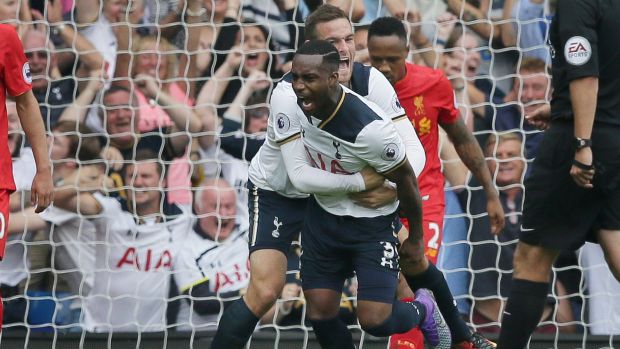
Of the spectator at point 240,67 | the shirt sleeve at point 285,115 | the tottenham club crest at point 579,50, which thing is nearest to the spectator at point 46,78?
the spectator at point 240,67

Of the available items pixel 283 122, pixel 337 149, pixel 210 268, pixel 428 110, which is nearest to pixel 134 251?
pixel 210 268

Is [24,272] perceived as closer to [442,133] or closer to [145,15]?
[145,15]

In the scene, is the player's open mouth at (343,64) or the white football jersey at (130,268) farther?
the white football jersey at (130,268)

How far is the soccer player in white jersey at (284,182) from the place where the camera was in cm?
514

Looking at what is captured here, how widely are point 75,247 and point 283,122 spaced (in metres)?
2.69

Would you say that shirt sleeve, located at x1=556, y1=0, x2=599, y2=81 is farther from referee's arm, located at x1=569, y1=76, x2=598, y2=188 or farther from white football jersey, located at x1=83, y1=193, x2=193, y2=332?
white football jersey, located at x1=83, y1=193, x2=193, y2=332

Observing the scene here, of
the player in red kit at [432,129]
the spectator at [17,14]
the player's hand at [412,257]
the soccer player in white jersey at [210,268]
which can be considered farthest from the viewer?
the spectator at [17,14]

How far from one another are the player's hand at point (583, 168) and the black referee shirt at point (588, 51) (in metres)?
0.24

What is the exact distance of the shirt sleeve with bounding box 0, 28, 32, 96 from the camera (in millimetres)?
5172

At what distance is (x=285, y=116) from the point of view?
17.0 feet

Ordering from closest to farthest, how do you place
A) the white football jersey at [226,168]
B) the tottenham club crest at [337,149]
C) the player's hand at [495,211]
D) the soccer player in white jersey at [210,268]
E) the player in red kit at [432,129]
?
the tottenham club crest at [337,149]
the player in red kit at [432,129]
the player's hand at [495,211]
the soccer player in white jersey at [210,268]
the white football jersey at [226,168]

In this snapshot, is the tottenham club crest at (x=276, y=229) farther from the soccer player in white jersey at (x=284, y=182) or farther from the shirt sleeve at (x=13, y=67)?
the shirt sleeve at (x=13, y=67)

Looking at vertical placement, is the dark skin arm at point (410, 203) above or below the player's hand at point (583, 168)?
below

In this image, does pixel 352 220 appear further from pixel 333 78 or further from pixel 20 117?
pixel 20 117
